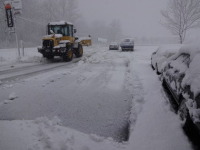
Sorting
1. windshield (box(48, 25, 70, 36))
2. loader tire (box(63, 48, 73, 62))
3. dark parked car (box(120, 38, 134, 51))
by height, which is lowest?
loader tire (box(63, 48, 73, 62))

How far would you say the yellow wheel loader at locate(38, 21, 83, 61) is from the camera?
13.4m

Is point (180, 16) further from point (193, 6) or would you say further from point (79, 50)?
point (79, 50)

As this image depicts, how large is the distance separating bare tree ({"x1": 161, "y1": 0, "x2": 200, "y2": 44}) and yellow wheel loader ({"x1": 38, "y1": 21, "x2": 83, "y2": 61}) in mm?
14665

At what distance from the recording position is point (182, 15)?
2230 centimetres

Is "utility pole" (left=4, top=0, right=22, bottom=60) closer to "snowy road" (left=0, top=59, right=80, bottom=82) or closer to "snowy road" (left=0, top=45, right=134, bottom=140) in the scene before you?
"snowy road" (left=0, top=59, right=80, bottom=82)

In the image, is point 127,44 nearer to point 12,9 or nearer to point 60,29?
point 60,29

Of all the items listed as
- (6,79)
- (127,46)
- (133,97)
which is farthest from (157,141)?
(127,46)

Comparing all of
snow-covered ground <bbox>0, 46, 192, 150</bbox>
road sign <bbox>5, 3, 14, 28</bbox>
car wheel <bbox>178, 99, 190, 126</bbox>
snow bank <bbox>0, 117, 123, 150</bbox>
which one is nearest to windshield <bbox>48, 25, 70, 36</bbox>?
road sign <bbox>5, 3, 14, 28</bbox>

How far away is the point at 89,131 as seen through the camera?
3758mm

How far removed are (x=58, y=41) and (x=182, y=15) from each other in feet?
56.0

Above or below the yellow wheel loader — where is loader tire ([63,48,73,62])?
below

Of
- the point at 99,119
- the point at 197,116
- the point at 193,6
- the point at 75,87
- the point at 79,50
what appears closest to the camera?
the point at 197,116

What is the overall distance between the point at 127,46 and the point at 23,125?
73.4 ft

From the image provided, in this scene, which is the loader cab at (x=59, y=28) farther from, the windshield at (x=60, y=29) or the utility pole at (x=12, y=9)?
the utility pole at (x=12, y=9)
